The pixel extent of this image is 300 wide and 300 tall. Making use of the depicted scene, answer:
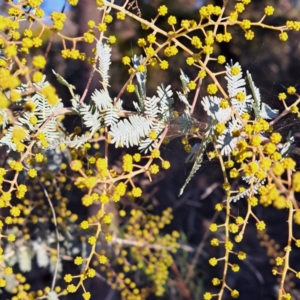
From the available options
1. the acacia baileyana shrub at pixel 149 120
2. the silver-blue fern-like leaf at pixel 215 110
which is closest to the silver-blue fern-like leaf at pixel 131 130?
the acacia baileyana shrub at pixel 149 120

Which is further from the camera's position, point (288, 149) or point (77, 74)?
point (77, 74)

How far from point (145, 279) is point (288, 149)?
1058 mm

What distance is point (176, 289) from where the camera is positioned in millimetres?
1782

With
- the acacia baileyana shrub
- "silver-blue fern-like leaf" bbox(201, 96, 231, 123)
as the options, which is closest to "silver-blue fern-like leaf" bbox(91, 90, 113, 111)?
the acacia baileyana shrub

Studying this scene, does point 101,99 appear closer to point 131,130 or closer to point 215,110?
point 131,130

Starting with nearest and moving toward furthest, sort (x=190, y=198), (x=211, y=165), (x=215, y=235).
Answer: (x=211, y=165)
(x=215, y=235)
(x=190, y=198)

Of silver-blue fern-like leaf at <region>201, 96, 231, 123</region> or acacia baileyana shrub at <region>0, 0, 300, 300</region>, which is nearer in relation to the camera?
Result: acacia baileyana shrub at <region>0, 0, 300, 300</region>

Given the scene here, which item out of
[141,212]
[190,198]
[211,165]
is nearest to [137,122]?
[211,165]

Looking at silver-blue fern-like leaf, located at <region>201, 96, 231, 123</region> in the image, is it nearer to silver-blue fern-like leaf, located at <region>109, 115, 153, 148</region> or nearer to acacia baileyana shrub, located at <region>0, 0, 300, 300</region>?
acacia baileyana shrub, located at <region>0, 0, 300, 300</region>

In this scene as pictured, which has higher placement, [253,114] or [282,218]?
[253,114]

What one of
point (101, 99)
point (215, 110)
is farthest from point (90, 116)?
point (215, 110)

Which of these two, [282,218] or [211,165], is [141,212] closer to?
[211,165]

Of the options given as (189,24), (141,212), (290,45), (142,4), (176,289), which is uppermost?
(189,24)

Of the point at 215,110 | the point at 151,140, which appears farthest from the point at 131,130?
the point at 215,110
